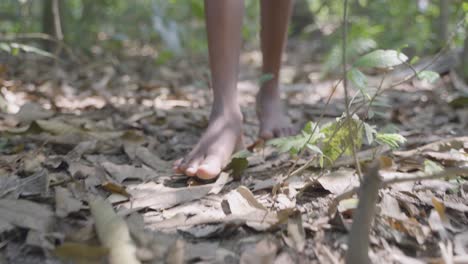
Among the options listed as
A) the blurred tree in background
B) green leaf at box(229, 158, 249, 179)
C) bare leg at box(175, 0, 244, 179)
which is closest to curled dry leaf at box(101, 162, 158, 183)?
bare leg at box(175, 0, 244, 179)

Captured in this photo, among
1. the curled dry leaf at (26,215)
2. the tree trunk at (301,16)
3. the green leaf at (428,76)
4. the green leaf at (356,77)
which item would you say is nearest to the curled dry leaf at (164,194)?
the curled dry leaf at (26,215)

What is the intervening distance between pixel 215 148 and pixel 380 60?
2.02ft

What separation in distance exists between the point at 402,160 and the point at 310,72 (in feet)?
8.13

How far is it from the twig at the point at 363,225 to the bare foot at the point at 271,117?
0.98 metres

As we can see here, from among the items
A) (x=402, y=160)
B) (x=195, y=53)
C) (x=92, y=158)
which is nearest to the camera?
(x=402, y=160)

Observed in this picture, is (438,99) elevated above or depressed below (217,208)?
below

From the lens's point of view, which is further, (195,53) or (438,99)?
(195,53)

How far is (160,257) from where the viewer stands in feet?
3.22

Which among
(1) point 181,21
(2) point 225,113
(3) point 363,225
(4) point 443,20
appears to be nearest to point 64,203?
(2) point 225,113

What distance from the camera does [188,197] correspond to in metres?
1.31

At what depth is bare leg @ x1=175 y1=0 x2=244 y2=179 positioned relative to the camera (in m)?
1.55

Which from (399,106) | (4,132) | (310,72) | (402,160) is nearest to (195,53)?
(310,72)

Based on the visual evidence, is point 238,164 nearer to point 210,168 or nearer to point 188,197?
point 210,168

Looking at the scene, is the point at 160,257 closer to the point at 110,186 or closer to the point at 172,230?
the point at 172,230
